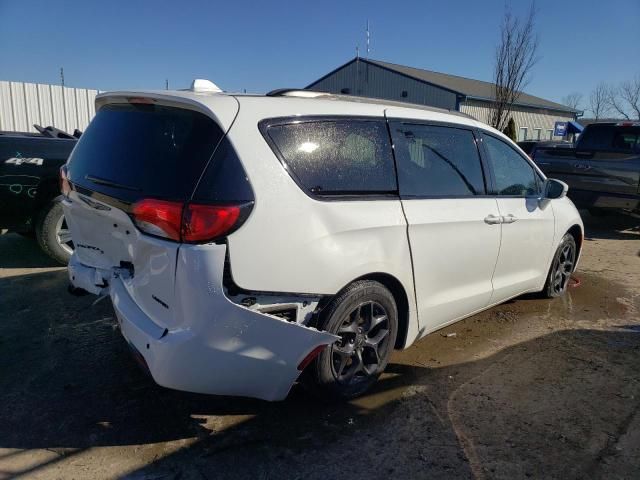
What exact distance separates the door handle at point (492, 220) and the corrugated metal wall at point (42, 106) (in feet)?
41.0

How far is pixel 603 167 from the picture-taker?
323 inches

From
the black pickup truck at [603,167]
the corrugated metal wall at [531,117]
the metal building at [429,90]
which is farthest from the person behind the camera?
the corrugated metal wall at [531,117]

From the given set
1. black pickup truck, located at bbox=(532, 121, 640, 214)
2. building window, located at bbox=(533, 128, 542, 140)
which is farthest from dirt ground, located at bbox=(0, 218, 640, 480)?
building window, located at bbox=(533, 128, 542, 140)

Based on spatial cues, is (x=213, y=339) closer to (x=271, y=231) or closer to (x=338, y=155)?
(x=271, y=231)

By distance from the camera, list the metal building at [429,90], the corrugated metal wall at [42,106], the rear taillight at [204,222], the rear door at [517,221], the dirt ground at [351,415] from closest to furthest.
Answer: the rear taillight at [204,222] → the dirt ground at [351,415] → the rear door at [517,221] → the corrugated metal wall at [42,106] → the metal building at [429,90]

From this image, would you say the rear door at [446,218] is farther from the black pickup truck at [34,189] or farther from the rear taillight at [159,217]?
the black pickup truck at [34,189]

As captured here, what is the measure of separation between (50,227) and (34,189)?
1.41 feet

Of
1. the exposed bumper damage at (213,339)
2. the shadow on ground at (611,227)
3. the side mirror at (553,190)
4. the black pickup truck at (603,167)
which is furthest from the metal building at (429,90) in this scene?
the exposed bumper damage at (213,339)

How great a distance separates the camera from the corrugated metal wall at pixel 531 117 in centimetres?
2712

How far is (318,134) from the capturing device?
2748 millimetres

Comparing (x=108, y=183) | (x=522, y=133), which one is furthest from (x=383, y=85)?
(x=108, y=183)

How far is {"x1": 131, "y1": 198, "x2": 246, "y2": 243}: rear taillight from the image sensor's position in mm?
2256

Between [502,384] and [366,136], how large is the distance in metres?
1.93

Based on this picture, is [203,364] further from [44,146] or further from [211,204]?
[44,146]
